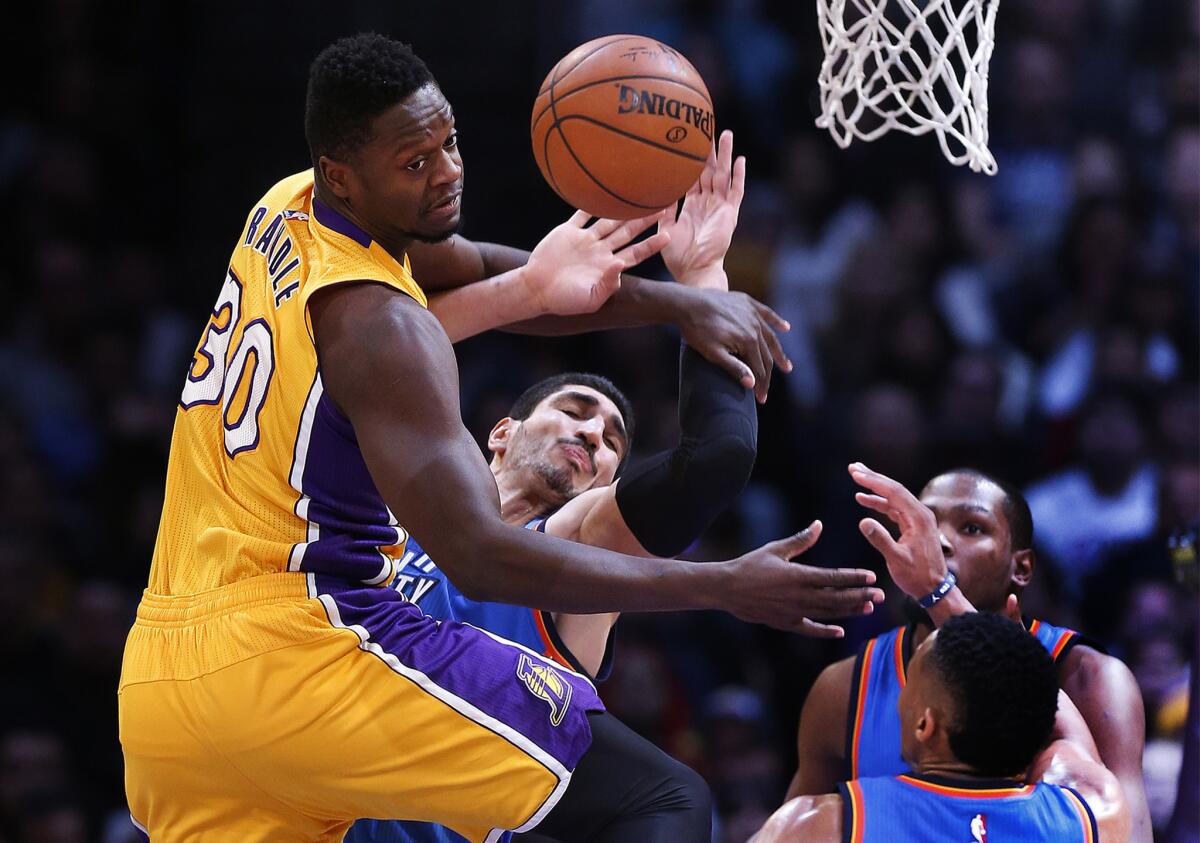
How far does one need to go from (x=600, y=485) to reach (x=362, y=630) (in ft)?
4.81

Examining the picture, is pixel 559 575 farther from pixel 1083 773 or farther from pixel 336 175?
pixel 1083 773

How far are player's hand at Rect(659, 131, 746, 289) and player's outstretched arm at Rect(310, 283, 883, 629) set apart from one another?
3.55 ft

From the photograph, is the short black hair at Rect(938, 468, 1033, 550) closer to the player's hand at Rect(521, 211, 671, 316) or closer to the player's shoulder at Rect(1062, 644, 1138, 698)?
the player's shoulder at Rect(1062, 644, 1138, 698)

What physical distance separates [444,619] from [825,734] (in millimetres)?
1293

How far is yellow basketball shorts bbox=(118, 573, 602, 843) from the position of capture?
2725 millimetres

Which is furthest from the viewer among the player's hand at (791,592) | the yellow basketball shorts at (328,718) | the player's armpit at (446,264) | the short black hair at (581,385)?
the short black hair at (581,385)

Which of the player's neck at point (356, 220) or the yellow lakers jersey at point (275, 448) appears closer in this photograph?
the yellow lakers jersey at point (275, 448)

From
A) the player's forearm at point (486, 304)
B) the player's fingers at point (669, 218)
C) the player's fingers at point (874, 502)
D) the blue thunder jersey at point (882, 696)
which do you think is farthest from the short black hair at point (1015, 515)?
the player's forearm at point (486, 304)

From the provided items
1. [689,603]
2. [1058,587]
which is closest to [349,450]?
[689,603]

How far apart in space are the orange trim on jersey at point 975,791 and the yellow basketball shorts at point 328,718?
714 millimetres

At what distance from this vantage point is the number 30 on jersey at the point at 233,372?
2832 mm

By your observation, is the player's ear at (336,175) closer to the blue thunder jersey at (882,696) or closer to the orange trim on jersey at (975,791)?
the orange trim on jersey at (975,791)

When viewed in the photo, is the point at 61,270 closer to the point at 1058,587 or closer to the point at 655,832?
the point at 1058,587

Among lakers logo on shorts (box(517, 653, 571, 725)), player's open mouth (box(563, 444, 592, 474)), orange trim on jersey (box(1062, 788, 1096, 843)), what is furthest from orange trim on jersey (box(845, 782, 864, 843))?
player's open mouth (box(563, 444, 592, 474))
